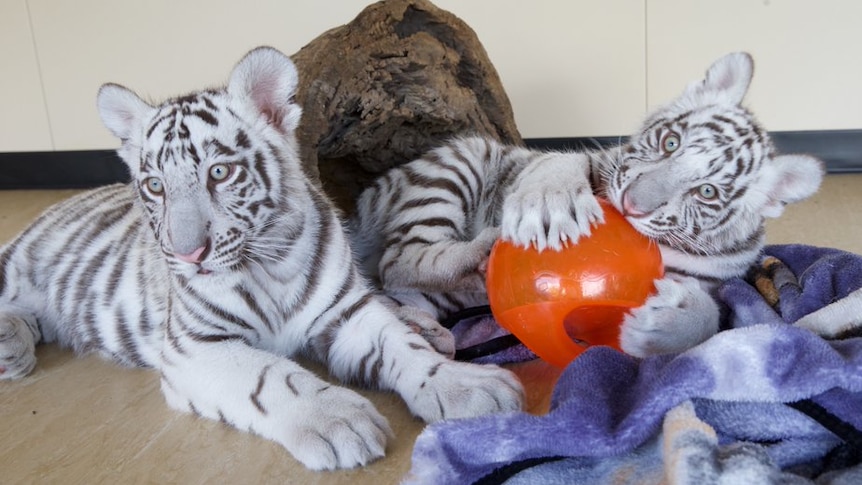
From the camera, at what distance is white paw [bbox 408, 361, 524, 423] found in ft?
5.00

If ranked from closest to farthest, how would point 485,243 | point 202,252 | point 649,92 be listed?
1. point 202,252
2. point 485,243
3. point 649,92

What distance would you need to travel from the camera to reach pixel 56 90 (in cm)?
468

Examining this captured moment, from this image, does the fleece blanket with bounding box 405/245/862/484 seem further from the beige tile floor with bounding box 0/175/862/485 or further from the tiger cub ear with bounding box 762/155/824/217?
the tiger cub ear with bounding box 762/155/824/217

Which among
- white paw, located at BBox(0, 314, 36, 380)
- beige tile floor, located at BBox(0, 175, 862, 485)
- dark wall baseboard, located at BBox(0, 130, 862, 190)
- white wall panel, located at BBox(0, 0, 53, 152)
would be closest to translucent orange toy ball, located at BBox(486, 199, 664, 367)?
beige tile floor, located at BBox(0, 175, 862, 485)

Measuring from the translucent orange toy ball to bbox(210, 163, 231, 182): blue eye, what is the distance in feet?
2.13

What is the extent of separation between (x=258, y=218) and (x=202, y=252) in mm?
172

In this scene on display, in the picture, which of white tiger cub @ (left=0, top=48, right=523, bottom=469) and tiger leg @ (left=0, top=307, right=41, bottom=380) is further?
tiger leg @ (left=0, top=307, right=41, bottom=380)

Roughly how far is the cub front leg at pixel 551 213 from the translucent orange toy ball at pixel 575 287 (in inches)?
0.9

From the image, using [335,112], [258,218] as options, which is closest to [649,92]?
[335,112]

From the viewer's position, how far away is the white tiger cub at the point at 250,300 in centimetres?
156

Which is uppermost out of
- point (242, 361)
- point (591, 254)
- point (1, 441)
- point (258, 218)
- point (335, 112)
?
point (335, 112)

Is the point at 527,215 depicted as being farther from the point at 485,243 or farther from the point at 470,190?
the point at 470,190

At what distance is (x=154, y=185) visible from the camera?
1.69 metres

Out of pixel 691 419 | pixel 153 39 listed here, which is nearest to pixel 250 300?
pixel 691 419
